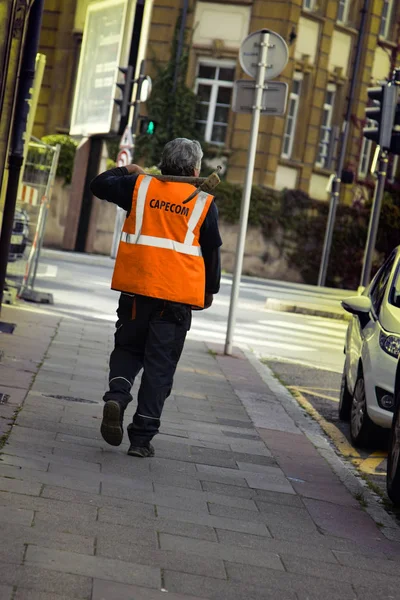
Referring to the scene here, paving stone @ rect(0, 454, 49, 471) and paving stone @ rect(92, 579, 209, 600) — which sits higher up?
paving stone @ rect(0, 454, 49, 471)

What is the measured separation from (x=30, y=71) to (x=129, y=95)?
17.3 m

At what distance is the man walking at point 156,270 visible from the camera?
23.2 feet

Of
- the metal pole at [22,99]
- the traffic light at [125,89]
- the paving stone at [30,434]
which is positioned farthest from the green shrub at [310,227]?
the paving stone at [30,434]

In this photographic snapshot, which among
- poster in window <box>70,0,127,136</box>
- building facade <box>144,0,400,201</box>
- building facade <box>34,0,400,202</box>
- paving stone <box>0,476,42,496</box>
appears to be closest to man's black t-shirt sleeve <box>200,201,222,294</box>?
paving stone <box>0,476,42,496</box>

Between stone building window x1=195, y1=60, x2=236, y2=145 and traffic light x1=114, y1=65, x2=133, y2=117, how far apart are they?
8.98 m

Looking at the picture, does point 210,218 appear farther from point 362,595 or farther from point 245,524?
point 362,595

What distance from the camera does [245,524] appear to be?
583cm

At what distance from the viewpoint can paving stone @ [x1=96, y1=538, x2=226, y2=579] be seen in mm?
4820

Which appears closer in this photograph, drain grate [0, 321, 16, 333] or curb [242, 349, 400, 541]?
curb [242, 349, 400, 541]

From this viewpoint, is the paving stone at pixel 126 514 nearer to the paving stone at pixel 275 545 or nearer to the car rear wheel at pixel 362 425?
the paving stone at pixel 275 545

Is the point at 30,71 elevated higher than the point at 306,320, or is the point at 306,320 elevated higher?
the point at 30,71

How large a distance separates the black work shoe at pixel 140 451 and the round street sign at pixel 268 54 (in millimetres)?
7043

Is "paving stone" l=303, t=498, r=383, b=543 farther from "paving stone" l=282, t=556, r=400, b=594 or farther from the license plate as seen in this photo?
the license plate

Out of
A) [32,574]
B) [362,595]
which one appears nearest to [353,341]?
[362,595]
